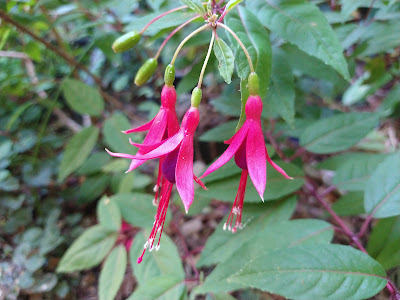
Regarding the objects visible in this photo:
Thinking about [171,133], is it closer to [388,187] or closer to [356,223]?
[388,187]

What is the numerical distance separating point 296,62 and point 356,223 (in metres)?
0.72

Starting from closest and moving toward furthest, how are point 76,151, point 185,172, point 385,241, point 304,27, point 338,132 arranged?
point 185,172, point 304,27, point 385,241, point 338,132, point 76,151

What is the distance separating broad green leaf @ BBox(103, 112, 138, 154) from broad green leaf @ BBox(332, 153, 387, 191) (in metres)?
0.61

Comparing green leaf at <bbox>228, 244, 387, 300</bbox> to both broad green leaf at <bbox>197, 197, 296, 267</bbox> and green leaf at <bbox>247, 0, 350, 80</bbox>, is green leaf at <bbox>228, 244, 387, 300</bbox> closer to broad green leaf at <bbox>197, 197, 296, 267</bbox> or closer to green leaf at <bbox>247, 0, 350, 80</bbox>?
broad green leaf at <bbox>197, 197, 296, 267</bbox>

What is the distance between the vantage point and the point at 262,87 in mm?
513

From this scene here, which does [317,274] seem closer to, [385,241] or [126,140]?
[385,241]

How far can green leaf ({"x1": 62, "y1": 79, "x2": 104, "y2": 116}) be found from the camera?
0.98 m

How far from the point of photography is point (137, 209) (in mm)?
845

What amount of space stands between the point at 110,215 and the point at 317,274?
568 millimetres

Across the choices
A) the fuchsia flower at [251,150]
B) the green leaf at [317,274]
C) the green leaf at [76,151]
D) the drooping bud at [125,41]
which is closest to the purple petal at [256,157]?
the fuchsia flower at [251,150]

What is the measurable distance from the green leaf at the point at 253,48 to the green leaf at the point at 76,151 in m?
0.66

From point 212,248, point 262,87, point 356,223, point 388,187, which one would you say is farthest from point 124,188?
point 356,223

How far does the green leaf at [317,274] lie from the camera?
470 millimetres

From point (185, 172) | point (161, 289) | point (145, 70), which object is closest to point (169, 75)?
point (145, 70)
